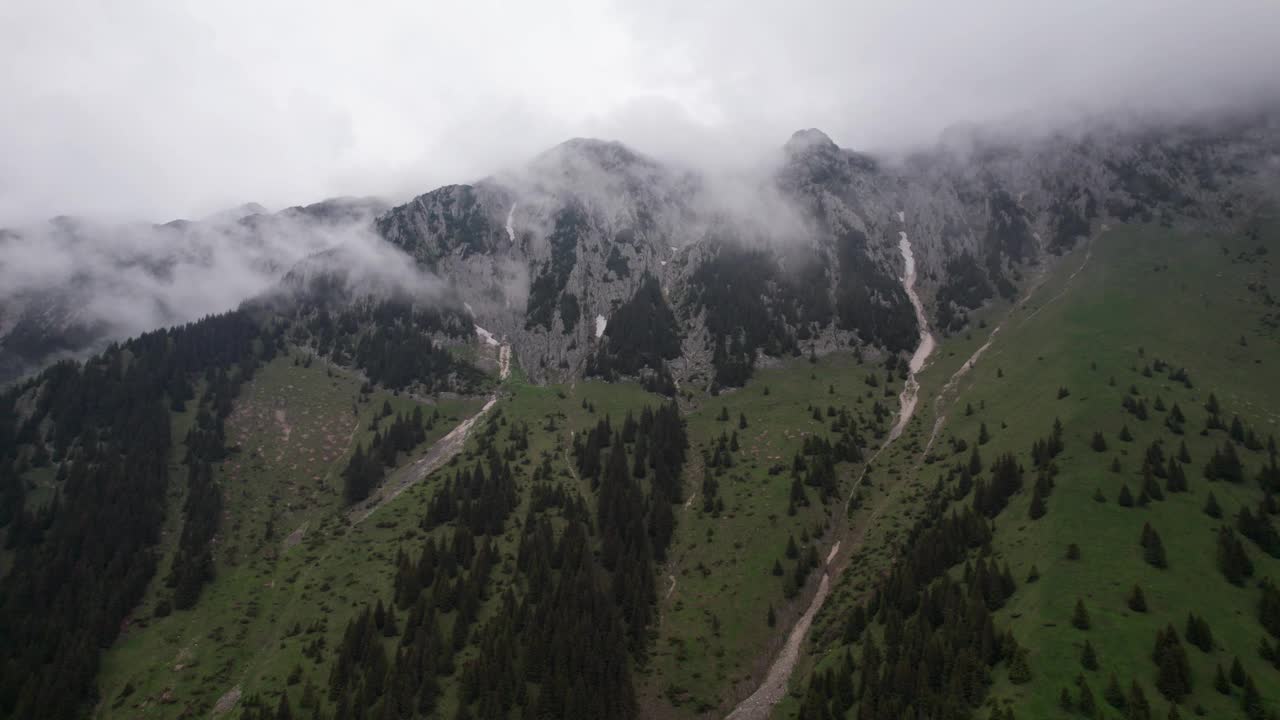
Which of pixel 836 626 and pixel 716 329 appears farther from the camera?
pixel 716 329

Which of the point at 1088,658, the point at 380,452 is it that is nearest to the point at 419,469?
the point at 380,452

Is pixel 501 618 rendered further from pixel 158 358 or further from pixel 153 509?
pixel 158 358

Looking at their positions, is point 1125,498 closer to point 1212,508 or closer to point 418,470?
point 1212,508

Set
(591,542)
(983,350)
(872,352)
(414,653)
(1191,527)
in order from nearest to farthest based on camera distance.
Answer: (1191,527) → (414,653) → (591,542) → (983,350) → (872,352)

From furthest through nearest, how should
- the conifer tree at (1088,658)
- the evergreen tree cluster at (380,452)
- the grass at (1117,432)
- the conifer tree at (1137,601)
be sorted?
the evergreen tree cluster at (380,452) < the conifer tree at (1137,601) < the grass at (1117,432) < the conifer tree at (1088,658)

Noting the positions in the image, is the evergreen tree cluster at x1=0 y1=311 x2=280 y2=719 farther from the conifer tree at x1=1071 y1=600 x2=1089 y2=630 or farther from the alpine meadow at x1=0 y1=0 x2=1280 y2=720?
the conifer tree at x1=1071 y1=600 x2=1089 y2=630

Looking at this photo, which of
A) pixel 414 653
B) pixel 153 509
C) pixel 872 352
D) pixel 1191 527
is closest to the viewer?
pixel 1191 527

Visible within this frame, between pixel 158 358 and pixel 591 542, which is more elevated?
pixel 158 358

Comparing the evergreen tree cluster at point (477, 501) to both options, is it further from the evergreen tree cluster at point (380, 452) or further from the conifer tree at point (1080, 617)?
the conifer tree at point (1080, 617)

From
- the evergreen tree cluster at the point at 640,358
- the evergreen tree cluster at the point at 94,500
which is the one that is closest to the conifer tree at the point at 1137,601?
the evergreen tree cluster at the point at 640,358

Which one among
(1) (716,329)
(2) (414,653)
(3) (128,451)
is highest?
(3) (128,451)

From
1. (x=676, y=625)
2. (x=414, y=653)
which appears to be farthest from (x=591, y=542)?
(x=414, y=653)
